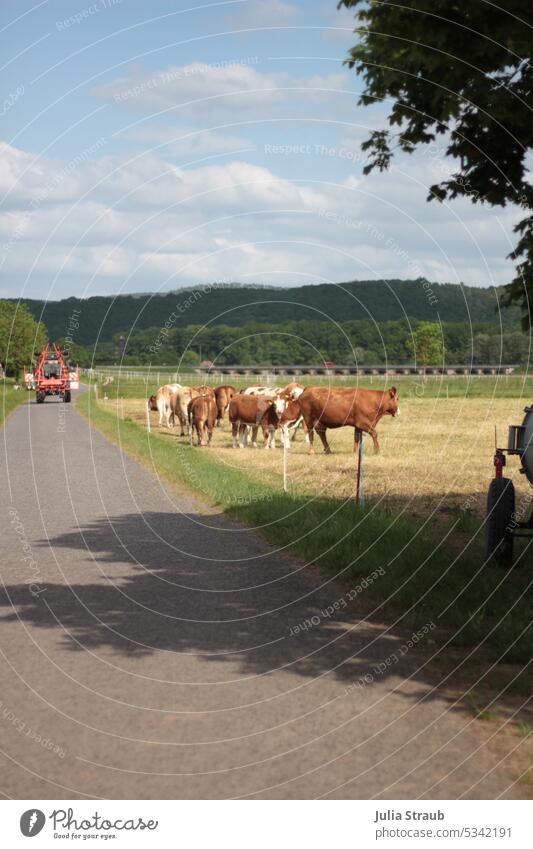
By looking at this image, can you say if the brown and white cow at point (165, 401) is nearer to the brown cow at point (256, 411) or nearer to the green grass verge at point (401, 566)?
the brown cow at point (256, 411)

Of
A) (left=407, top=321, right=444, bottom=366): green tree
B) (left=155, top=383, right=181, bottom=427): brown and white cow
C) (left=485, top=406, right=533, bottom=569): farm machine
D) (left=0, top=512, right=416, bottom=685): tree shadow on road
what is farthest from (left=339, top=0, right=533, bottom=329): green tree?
(left=407, top=321, right=444, bottom=366): green tree

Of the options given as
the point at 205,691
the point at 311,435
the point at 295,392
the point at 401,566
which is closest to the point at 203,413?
the point at 295,392

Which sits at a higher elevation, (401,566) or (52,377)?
(52,377)

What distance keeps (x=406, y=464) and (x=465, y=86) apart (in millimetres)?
13680

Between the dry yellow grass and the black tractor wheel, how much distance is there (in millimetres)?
4290

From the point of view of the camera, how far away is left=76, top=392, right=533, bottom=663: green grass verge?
7.95m

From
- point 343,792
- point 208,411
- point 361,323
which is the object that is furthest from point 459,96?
point 361,323

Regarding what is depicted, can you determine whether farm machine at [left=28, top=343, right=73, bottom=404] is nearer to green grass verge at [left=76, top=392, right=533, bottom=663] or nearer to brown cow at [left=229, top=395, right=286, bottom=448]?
brown cow at [left=229, top=395, right=286, bottom=448]

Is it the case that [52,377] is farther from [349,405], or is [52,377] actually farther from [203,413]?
[349,405]

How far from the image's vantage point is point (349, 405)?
85.2ft

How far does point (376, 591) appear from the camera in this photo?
30.8 ft

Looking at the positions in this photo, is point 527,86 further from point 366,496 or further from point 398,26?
point 366,496

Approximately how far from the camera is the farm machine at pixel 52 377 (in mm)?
61938

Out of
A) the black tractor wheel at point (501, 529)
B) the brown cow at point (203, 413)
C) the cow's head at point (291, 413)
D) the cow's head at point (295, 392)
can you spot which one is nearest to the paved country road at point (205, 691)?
the black tractor wheel at point (501, 529)
